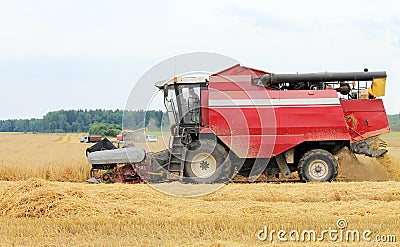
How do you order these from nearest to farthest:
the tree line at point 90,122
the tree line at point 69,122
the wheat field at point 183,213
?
the wheat field at point 183,213
the tree line at point 90,122
the tree line at point 69,122

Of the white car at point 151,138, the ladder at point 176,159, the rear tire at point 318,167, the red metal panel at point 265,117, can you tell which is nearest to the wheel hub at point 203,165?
the ladder at point 176,159

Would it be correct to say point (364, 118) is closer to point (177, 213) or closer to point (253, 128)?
point (253, 128)

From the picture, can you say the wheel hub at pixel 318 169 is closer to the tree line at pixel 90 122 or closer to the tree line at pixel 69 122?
the tree line at pixel 90 122

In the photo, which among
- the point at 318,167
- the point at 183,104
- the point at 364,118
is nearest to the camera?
the point at 318,167

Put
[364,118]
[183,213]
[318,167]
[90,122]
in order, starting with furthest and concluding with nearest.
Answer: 1. [90,122]
2. [364,118]
3. [318,167]
4. [183,213]

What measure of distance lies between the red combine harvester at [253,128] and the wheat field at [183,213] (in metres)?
1.55

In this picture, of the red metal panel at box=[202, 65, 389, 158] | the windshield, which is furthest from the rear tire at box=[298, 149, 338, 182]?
the windshield

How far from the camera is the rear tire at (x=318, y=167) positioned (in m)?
11.1

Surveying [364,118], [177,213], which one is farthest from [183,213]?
[364,118]

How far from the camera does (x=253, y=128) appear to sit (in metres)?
11.0

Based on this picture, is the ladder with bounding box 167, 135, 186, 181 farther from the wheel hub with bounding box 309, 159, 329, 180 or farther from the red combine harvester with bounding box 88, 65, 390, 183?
the wheel hub with bounding box 309, 159, 329, 180

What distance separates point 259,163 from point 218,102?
1.59m

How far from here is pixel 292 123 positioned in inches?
435

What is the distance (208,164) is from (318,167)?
2.32 metres
